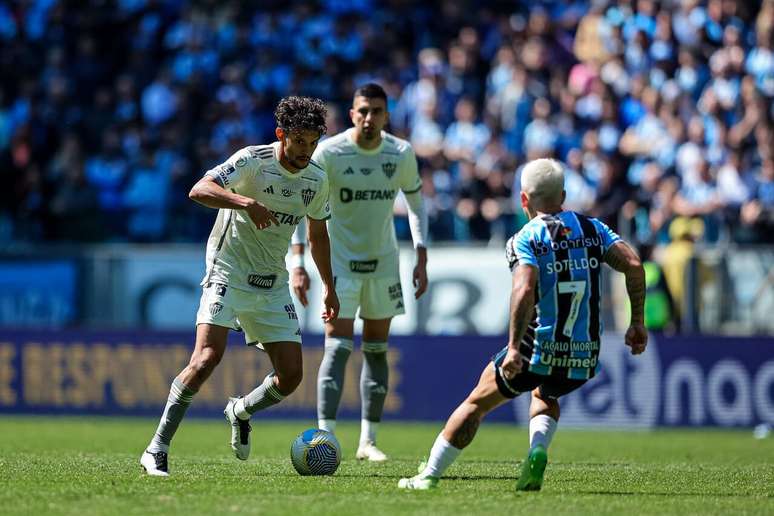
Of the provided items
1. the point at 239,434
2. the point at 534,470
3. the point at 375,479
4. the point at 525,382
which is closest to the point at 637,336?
the point at 525,382

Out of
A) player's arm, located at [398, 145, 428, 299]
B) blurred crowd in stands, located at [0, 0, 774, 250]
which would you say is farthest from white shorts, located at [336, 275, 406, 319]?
blurred crowd in stands, located at [0, 0, 774, 250]

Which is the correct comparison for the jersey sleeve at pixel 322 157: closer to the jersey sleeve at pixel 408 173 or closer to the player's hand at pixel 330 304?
the jersey sleeve at pixel 408 173

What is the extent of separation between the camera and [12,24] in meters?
23.5

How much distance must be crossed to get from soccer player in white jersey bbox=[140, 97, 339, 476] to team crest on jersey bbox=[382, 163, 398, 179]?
175 cm

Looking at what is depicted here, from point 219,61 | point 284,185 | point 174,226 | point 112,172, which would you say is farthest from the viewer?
point 219,61

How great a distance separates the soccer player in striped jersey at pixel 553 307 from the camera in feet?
25.7

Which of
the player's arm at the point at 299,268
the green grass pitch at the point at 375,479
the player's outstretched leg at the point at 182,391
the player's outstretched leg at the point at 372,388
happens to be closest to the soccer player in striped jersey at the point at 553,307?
the green grass pitch at the point at 375,479

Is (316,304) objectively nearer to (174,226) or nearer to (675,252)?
(174,226)

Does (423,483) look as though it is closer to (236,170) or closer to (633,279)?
(633,279)

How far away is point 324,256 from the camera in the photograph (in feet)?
31.4

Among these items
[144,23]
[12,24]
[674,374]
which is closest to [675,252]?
[674,374]

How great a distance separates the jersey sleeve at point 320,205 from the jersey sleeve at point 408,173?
1.90 metres

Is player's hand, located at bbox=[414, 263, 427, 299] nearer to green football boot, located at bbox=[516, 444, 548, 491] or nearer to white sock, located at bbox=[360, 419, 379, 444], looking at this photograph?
white sock, located at bbox=[360, 419, 379, 444]

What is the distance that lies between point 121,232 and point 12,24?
265 inches
